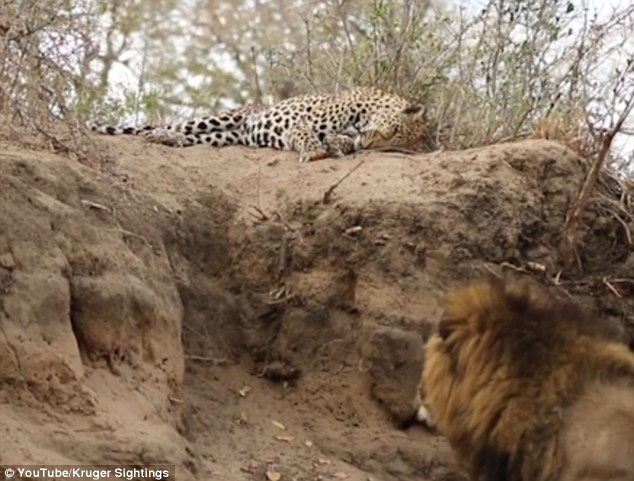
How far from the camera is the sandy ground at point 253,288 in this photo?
682 centimetres

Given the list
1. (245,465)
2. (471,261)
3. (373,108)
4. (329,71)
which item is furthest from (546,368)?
(329,71)

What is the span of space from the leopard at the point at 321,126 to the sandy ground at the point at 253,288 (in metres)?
1.23

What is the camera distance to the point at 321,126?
11.8 meters

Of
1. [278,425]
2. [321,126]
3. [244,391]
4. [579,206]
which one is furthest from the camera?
[321,126]

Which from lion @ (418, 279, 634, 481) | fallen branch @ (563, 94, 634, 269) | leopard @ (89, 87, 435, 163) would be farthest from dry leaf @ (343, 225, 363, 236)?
lion @ (418, 279, 634, 481)

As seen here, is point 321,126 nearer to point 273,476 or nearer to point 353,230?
point 353,230

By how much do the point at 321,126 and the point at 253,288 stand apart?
3.31 metres

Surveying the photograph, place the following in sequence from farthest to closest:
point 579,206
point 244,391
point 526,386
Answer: point 579,206 → point 244,391 → point 526,386

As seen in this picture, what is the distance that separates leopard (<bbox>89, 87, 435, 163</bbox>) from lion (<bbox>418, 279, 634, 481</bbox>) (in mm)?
4750

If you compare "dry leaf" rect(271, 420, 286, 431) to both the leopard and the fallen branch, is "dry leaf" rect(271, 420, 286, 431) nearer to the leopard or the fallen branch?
the fallen branch

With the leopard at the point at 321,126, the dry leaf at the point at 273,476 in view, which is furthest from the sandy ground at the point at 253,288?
the leopard at the point at 321,126

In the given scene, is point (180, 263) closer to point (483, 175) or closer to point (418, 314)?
point (418, 314)

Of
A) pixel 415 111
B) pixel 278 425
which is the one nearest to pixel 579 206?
pixel 278 425

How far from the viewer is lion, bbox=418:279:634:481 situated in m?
5.75
